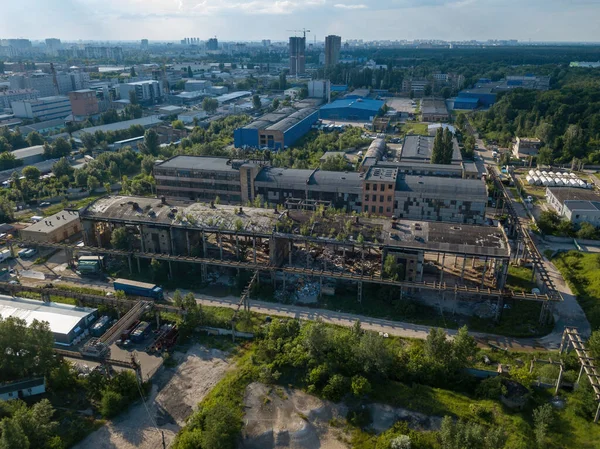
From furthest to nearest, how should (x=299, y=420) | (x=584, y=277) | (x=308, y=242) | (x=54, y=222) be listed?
(x=54, y=222)
(x=308, y=242)
(x=584, y=277)
(x=299, y=420)

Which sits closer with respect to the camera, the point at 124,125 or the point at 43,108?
the point at 124,125

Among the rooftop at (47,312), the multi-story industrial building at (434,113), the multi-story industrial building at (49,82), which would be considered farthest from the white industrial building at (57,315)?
the multi-story industrial building at (49,82)

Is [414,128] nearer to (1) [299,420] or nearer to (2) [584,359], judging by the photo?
(2) [584,359]

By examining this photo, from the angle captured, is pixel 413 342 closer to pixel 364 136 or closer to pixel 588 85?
pixel 364 136

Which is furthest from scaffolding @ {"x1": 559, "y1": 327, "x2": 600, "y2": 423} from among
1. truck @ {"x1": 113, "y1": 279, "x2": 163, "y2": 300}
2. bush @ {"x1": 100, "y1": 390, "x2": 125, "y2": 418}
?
truck @ {"x1": 113, "y1": 279, "x2": 163, "y2": 300}

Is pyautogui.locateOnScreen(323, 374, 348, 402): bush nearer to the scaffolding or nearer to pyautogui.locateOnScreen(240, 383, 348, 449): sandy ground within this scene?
pyautogui.locateOnScreen(240, 383, 348, 449): sandy ground

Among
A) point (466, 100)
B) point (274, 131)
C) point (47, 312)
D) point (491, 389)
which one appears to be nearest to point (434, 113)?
point (466, 100)

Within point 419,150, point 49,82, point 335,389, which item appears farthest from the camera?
point 49,82
